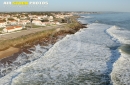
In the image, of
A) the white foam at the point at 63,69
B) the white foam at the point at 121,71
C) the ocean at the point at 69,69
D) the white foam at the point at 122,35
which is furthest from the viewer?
the white foam at the point at 122,35

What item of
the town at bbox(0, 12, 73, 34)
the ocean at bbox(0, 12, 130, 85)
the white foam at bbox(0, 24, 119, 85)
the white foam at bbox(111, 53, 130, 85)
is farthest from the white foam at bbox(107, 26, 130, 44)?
the town at bbox(0, 12, 73, 34)

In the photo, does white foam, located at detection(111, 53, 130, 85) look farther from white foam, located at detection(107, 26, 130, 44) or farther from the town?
the town

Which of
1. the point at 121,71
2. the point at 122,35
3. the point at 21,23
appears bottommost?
the point at 21,23

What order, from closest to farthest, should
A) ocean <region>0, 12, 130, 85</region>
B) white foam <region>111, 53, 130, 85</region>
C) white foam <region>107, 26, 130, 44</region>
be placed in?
white foam <region>111, 53, 130, 85</region>, ocean <region>0, 12, 130, 85</region>, white foam <region>107, 26, 130, 44</region>

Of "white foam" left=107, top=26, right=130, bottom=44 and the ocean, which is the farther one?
"white foam" left=107, top=26, right=130, bottom=44

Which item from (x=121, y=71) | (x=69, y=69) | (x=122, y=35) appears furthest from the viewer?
(x=122, y=35)

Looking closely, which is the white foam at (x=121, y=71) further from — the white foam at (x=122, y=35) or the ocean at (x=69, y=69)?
the white foam at (x=122, y=35)

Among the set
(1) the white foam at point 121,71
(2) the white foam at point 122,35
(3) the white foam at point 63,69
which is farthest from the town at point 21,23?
(1) the white foam at point 121,71

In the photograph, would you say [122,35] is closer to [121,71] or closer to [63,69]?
[121,71]

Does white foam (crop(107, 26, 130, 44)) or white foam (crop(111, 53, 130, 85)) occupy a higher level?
white foam (crop(111, 53, 130, 85))

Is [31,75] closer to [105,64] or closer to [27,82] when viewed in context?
[27,82]

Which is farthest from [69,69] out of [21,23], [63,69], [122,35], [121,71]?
[21,23]

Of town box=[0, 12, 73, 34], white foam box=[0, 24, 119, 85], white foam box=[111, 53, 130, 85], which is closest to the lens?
white foam box=[111, 53, 130, 85]

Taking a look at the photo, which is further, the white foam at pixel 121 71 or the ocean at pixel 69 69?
the ocean at pixel 69 69
